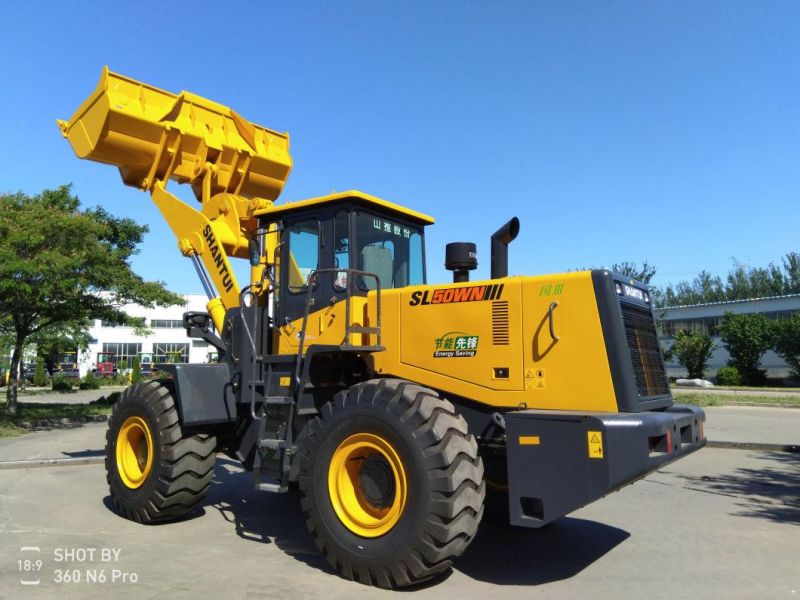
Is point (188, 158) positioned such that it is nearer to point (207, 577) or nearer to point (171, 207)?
point (171, 207)

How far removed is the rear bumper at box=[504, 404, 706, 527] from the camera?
4.08 metres

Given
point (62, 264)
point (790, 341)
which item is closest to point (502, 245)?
point (62, 264)

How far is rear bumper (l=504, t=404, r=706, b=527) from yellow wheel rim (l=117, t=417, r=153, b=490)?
4232 mm

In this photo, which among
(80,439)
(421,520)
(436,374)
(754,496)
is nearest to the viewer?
(421,520)

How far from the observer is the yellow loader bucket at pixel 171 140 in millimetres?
7453

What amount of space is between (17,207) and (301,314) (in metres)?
12.6

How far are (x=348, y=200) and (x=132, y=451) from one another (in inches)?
146

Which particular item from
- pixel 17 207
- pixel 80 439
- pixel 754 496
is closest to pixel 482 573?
pixel 754 496

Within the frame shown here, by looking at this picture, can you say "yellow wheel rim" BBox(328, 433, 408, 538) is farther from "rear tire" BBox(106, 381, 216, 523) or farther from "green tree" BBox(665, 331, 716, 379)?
"green tree" BBox(665, 331, 716, 379)

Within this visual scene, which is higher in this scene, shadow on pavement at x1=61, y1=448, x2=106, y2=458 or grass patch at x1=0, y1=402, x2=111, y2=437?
grass patch at x1=0, y1=402, x2=111, y2=437

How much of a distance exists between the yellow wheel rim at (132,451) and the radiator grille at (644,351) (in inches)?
197

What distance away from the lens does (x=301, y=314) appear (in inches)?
245

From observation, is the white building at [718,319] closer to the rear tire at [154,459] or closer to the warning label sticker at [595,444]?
the rear tire at [154,459]

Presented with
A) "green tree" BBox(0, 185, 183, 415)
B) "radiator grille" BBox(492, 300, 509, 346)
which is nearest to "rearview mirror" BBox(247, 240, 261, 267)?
"radiator grille" BBox(492, 300, 509, 346)
